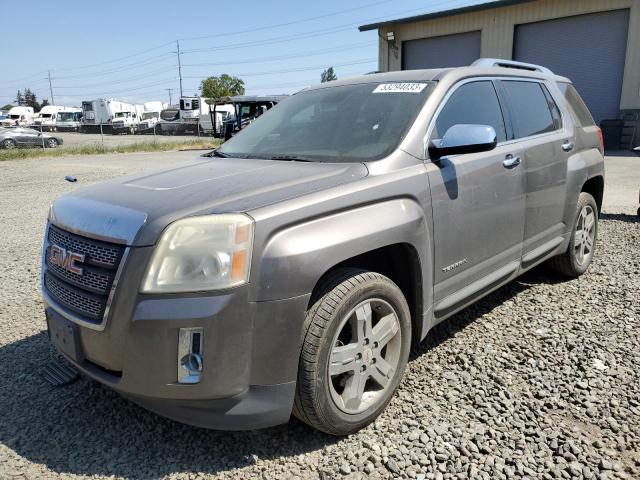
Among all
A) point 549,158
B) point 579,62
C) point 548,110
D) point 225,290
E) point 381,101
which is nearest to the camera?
point 225,290

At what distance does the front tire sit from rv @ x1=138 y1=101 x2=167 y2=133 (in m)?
47.5

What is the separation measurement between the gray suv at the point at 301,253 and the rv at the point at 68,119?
55649mm

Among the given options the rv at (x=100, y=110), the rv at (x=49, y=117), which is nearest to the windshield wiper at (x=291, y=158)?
the rv at (x=100, y=110)

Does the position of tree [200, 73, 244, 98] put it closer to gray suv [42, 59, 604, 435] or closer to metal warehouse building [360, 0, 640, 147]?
metal warehouse building [360, 0, 640, 147]

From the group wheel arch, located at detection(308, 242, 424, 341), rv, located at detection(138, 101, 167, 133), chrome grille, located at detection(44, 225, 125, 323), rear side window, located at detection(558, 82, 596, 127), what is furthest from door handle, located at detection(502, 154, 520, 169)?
rv, located at detection(138, 101, 167, 133)

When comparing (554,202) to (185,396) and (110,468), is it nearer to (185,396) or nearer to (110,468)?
(185,396)

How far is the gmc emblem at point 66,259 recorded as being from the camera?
2.41 metres

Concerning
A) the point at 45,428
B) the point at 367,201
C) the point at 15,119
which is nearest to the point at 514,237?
the point at 367,201

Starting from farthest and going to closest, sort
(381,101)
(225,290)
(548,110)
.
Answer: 1. (548,110)
2. (381,101)
3. (225,290)

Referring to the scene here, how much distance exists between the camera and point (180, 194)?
2.47 m

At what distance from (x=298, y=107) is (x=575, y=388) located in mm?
2518

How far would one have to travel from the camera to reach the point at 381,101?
10.8ft

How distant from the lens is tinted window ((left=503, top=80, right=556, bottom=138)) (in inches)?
152

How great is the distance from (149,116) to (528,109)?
55244mm
